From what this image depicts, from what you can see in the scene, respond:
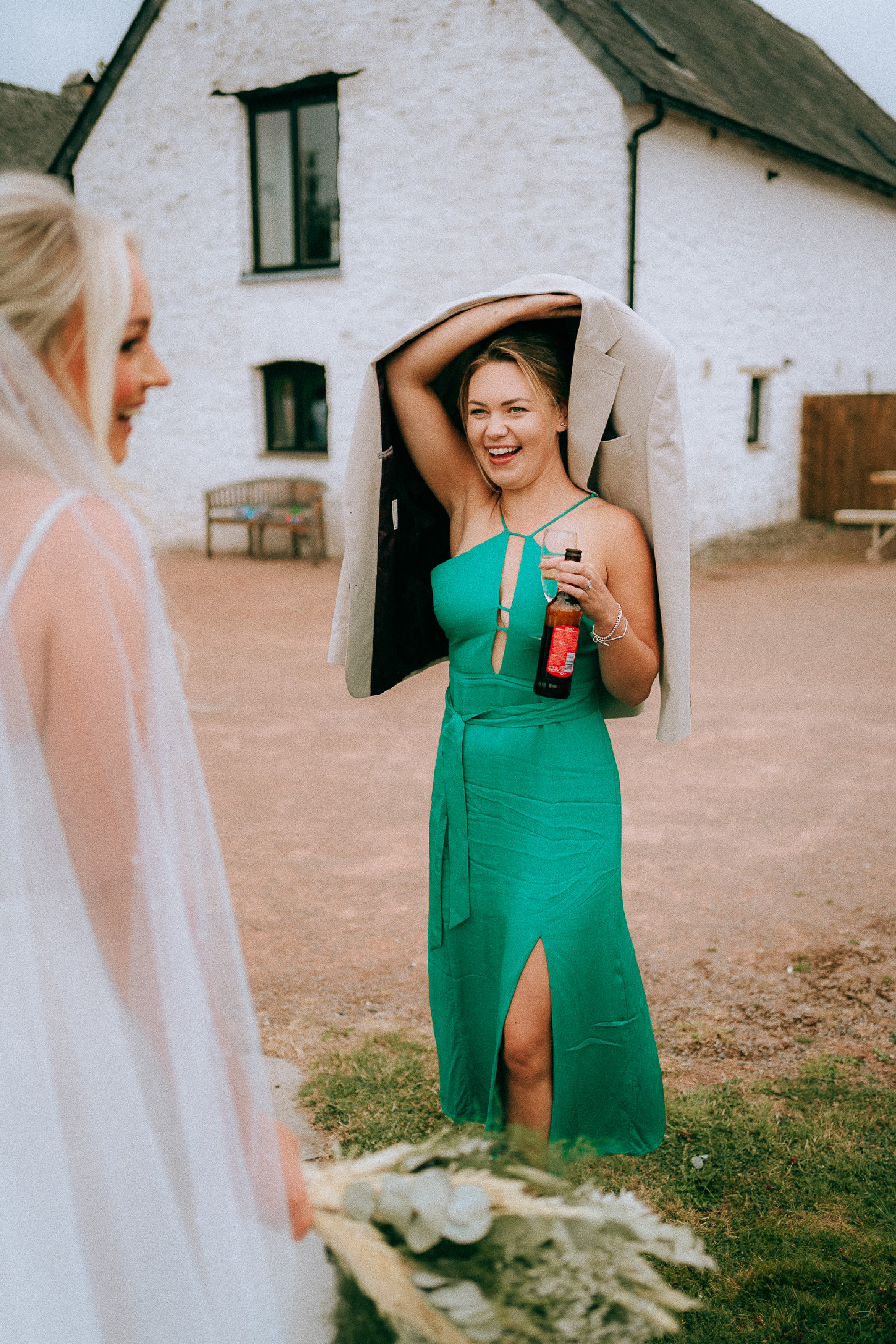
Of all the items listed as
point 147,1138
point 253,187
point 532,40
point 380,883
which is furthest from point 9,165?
point 147,1138

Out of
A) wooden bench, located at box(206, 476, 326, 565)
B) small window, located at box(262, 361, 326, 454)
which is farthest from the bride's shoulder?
small window, located at box(262, 361, 326, 454)

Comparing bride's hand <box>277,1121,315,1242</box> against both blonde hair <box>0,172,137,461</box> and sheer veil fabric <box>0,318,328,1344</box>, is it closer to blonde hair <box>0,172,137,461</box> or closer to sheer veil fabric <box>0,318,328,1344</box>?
sheer veil fabric <box>0,318,328,1344</box>

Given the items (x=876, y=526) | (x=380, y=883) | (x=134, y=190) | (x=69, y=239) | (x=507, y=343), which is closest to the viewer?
(x=69, y=239)

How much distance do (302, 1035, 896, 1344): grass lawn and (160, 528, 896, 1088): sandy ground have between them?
0.62ft

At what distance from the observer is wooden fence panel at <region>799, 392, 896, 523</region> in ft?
59.9

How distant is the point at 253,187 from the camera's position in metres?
15.8

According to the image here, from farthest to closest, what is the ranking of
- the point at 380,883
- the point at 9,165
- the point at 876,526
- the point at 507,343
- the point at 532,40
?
the point at 9,165
the point at 876,526
the point at 532,40
the point at 380,883
the point at 507,343

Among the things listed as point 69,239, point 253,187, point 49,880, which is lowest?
point 49,880

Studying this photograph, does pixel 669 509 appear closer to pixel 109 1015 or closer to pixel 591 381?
pixel 591 381

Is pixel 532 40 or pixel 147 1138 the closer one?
pixel 147 1138

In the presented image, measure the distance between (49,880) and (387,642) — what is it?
168 cm

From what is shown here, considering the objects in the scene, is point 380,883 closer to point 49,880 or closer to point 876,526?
point 49,880

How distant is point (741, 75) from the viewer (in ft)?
58.9

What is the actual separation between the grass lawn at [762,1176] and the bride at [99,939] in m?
1.12
